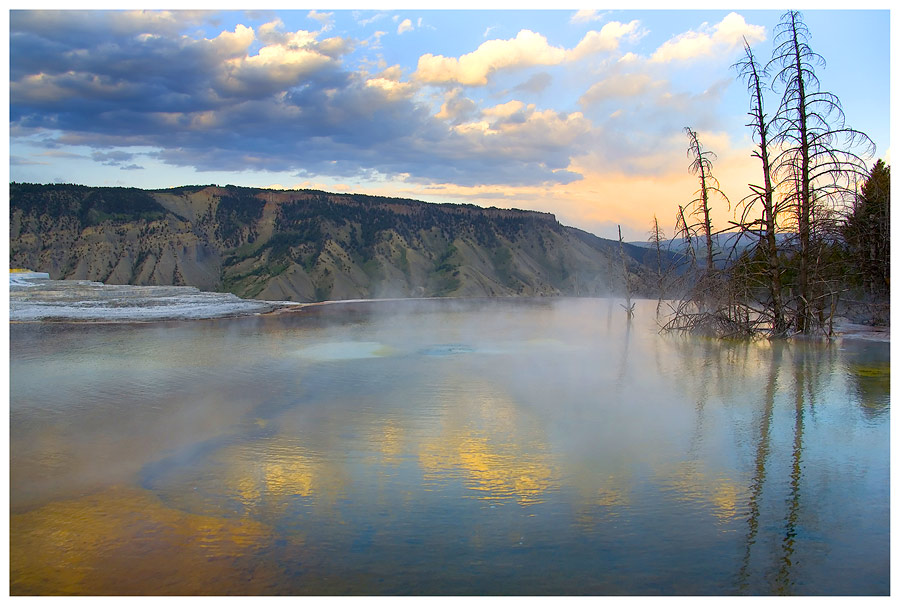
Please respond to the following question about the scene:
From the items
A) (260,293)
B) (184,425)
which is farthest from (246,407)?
(260,293)

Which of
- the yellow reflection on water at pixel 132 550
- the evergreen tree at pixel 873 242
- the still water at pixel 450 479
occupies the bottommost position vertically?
the yellow reflection on water at pixel 132 550

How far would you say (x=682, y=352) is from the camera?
18047mm

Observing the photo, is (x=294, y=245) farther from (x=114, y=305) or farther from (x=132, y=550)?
(x=132, y=550)

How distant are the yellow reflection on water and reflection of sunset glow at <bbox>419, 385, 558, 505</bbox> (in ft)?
7.95

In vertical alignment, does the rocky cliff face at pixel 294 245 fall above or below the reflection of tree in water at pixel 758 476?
above

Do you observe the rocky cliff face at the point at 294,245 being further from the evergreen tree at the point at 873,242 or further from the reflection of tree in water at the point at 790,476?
the reflection of tree in water at the point at 790,476

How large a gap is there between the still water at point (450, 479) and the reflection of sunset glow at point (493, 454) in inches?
1.8

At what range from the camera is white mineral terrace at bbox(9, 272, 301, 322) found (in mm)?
27797

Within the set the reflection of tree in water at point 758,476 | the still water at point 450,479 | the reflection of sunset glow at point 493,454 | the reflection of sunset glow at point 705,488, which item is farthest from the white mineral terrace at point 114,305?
the reflection of sunset glow at point 705,488

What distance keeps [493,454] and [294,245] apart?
68680 mm

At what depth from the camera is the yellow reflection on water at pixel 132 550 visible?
16.6 ft

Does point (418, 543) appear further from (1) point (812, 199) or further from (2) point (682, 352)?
(1) point (812, 199)

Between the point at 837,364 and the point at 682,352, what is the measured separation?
400 centimetres

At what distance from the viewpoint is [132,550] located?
559 cm
